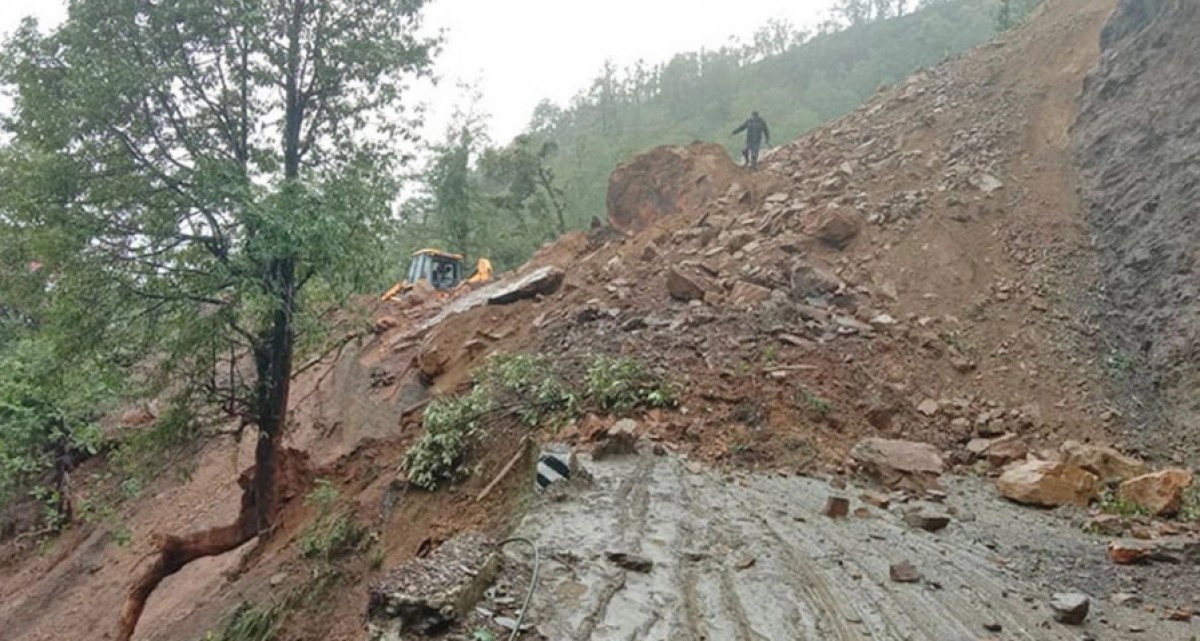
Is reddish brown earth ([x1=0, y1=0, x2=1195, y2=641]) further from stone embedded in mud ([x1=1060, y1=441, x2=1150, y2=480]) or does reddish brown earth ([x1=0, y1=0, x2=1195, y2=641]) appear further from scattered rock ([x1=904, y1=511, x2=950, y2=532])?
scattered rock ([x1=904, y1=511, x2=950, y2=532])

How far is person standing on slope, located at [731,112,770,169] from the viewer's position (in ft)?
40.3

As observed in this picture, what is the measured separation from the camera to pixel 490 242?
21.9 m

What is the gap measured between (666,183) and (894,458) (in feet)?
27.6

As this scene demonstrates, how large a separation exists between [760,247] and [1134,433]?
13.5ft

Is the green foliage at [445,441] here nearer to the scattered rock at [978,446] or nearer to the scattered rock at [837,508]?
the scattered rock at [837,508]

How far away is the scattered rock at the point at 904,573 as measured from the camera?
11.2 ft

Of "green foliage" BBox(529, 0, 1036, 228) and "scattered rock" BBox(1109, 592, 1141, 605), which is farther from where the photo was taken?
"green foliage" BBox(529, 0, 1036, 228)

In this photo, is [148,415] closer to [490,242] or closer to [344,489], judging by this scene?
[344,489]

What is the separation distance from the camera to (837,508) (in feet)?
14.3

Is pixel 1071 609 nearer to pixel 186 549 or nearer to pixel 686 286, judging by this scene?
pixel 686 286

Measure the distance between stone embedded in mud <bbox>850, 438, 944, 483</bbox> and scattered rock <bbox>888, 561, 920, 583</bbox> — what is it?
164 cm

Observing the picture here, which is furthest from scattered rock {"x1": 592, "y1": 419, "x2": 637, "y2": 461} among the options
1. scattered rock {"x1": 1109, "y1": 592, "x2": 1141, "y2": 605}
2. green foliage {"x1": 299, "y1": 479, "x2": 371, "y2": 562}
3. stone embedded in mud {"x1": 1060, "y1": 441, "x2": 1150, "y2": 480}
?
stone embedded in mud {"x1": 1060, "y1": 441, "x2": 1150, "y2": 480}

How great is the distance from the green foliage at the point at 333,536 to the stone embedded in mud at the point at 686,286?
4.00m

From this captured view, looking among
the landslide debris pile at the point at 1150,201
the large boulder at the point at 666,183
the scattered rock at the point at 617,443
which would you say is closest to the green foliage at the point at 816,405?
the scattered rock at the point at 617,443
